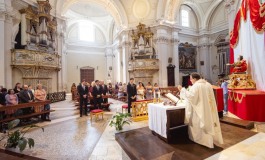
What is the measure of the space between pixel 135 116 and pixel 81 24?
60.4 feet

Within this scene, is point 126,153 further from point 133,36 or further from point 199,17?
point 199,17

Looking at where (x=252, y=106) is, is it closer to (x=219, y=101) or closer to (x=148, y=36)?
(x=219, y=101)

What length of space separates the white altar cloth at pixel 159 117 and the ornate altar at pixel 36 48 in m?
8.61

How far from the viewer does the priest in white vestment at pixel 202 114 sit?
3199mm

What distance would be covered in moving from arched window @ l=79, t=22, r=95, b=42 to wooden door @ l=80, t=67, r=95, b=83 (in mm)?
3861

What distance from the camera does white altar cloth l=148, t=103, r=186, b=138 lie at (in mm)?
3543

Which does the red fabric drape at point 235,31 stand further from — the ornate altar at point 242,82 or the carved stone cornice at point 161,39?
the carved stone cornice at point 161,39

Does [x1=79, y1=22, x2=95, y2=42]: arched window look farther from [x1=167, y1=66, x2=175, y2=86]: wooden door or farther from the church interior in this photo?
[x1=167, y1=66, x2=175, y2=86]: wooden door

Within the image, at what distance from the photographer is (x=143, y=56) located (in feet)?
49.7

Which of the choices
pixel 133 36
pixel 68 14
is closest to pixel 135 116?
pixel 133 36

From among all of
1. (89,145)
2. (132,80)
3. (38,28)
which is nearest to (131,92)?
(132,80)

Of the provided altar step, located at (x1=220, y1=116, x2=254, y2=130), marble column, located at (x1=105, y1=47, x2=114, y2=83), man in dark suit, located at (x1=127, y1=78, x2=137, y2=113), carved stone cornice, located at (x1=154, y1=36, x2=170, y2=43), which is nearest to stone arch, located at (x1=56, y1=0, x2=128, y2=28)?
carved stone cornice, located at (x1=154, y1=36, x2=170, y2=43)

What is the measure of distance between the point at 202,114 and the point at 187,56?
51.4 feet

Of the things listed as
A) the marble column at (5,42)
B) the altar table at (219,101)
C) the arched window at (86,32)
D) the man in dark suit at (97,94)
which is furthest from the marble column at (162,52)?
the marble column at (5,42)
